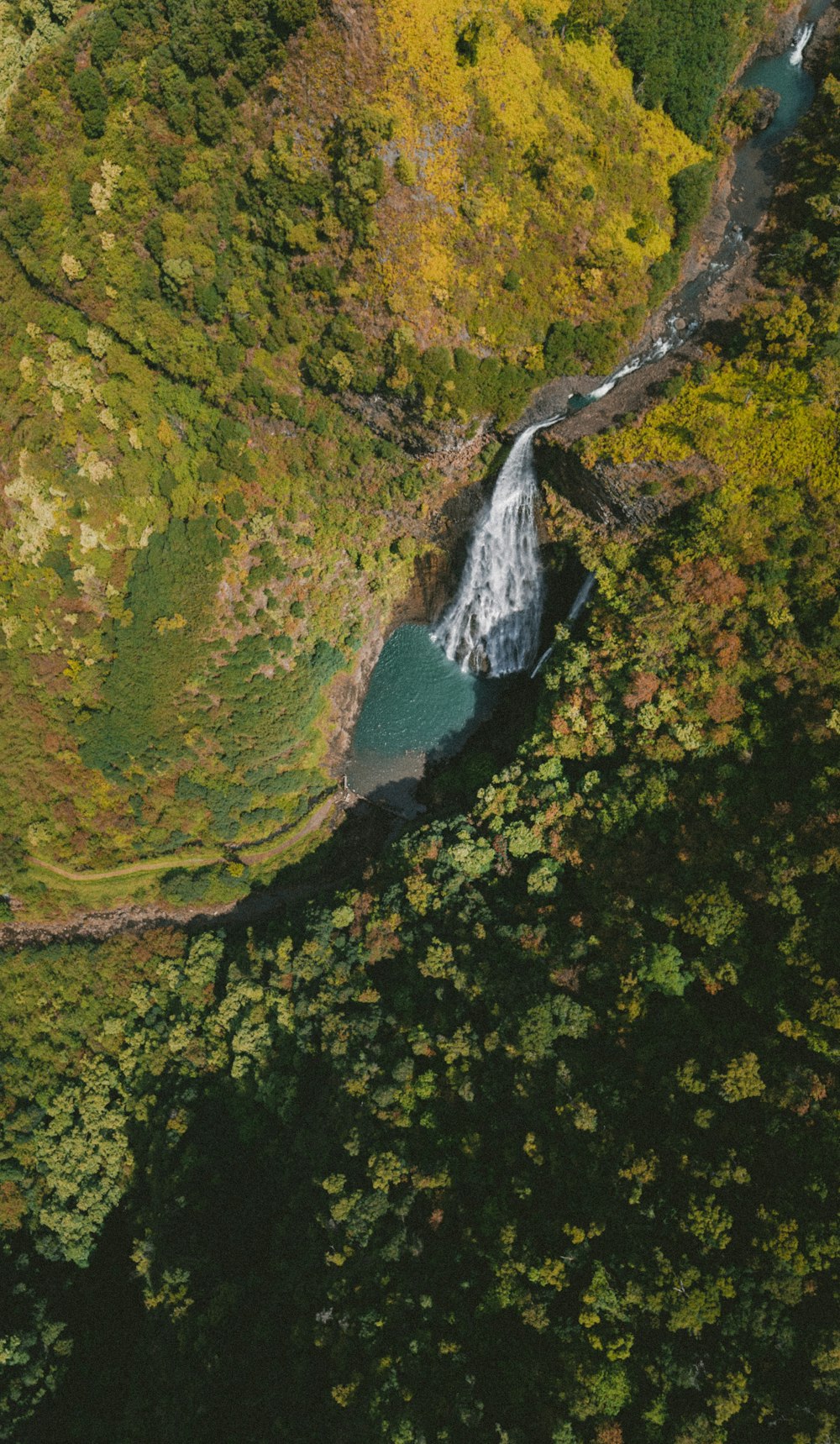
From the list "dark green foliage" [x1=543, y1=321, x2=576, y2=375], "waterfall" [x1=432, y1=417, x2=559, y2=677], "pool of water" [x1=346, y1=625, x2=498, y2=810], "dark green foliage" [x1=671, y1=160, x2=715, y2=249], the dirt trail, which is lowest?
the dirt trail

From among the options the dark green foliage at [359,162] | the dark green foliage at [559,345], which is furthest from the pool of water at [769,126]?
the dark green foliage at [359,162]

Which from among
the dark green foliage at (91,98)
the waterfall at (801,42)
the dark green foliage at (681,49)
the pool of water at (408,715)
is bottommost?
the pool of water at (408,715)

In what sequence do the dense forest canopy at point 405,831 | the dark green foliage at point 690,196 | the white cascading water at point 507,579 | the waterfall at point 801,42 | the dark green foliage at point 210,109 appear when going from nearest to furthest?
the dense forest canopy at point 405,831, the dark green foliage at point 210,109, the dark green foliage at point 690,196, the waterfall at point 801,42, the white cascading water at point 507,579

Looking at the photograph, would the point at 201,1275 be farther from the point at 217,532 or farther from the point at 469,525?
the point at 469,525

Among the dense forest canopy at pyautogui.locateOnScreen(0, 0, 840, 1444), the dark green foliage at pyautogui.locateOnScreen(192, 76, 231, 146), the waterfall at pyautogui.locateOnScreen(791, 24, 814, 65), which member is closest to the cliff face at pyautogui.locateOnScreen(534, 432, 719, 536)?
the dense forest canopy at pyautogui.locateOnScreen(0, 0, 840, 1444)

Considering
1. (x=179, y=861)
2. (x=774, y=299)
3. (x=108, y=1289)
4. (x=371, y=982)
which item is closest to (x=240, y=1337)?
(x=108, y=1289)

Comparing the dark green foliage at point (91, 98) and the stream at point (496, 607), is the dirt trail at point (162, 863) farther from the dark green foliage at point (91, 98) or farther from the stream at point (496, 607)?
the dark green foliage at point (91, 98)

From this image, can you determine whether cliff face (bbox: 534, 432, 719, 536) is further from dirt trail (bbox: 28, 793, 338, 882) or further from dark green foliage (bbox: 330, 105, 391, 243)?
dirt trail (bbox: 28, 793, 338, 882)

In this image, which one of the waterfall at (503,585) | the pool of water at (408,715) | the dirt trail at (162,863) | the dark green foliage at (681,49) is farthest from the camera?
the pool of water at (408,715)
